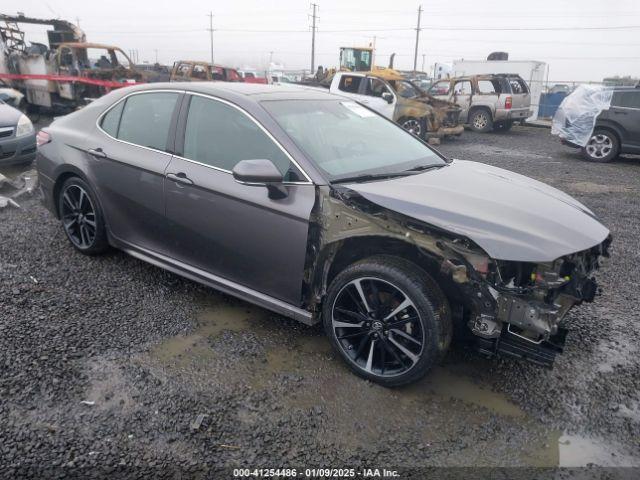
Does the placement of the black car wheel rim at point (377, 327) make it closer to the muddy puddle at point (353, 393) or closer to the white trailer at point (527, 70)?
the muddy puddle at point (353, 393)

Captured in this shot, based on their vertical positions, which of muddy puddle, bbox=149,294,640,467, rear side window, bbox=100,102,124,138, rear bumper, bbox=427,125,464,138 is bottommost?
muddy puddle, bbox=149,294,640,467

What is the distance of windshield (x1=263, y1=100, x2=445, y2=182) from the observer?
10.6 feet

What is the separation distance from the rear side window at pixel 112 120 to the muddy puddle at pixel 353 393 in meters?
1.77

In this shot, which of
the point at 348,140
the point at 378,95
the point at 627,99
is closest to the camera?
the point at 348,140

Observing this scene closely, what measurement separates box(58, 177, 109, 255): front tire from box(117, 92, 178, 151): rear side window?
664mm

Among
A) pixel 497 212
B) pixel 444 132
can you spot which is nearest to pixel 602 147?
pixel 444 132

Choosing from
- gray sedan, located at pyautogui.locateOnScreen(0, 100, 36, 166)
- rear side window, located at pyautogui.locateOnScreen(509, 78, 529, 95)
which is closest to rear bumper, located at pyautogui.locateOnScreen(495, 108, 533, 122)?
rear side window, located at pyautogui.locateOnScreen(509, 78, 529, 95)

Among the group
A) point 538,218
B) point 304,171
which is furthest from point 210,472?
point 538,218

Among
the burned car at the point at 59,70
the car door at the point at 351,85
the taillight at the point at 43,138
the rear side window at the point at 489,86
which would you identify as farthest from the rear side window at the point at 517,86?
the taillight at the point at 43,138

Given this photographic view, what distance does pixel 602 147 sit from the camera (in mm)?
11016

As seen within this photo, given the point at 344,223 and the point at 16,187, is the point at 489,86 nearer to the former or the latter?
the point at 16,187

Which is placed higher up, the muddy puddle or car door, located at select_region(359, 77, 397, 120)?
car door, located at select_region(359, 77, 397, 120)

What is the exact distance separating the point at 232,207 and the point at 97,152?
1.62 m

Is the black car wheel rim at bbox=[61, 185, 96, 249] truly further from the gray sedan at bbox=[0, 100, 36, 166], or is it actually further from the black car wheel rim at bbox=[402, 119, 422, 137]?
the black car wheel rim at bbox=[402, 119, 422, 137]
